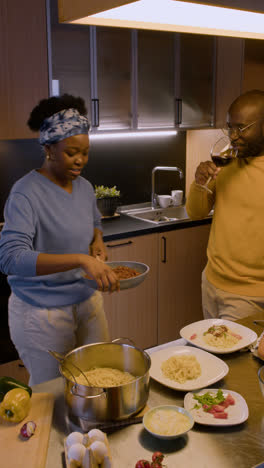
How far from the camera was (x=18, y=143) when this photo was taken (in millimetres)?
3123

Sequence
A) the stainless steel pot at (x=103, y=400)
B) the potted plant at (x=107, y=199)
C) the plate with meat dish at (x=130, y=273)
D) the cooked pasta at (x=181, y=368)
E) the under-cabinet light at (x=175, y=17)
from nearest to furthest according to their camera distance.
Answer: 1. the stainless steel pot at (x=103, y=400)
2. the under-cabinet light at (x=175, y=17)
3. the cooked pasta at (x=181, y=368)
4. the plate with meat dish at (x=130, y=273)
5. the potted plant at (x=107, y=199)

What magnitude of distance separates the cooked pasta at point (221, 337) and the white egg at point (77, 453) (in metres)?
0.66

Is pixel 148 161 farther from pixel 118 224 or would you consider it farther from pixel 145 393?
pixel 145 393

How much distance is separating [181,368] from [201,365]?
0.27ft

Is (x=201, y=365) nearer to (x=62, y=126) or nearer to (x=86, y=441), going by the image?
(x=86, y=441)

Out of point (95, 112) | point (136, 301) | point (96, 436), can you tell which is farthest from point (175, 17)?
point (136, 301)

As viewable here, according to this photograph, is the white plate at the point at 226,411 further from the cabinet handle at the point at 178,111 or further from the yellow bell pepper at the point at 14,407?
the cabinet handle at the point at 178,111

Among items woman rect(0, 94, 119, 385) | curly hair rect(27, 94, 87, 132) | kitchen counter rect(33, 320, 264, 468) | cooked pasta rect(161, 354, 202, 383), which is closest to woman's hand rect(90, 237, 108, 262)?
woman rect(0, 94, 119, 385)

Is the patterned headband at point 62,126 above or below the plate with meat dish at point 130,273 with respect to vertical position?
above

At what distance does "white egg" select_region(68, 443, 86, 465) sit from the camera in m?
1.00

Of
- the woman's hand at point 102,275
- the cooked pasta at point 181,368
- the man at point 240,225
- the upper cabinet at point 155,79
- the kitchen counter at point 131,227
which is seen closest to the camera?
the cooked pasta at point 181,368

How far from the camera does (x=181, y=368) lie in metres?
1.38

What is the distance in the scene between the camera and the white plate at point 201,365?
1321 millimetres

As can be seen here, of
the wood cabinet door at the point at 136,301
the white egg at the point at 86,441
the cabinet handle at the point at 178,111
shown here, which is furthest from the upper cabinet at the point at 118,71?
the white egg at the point at 86,441
